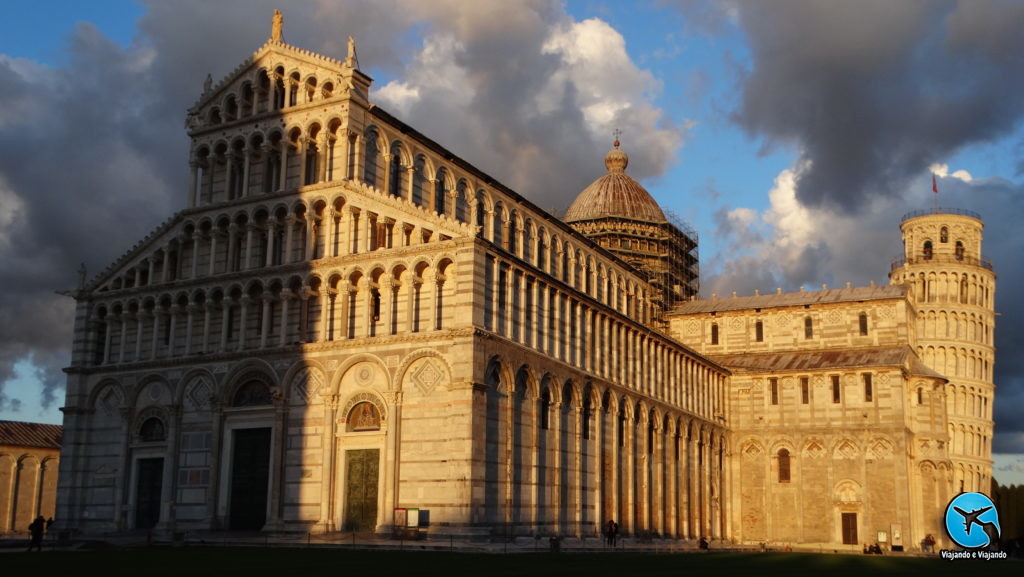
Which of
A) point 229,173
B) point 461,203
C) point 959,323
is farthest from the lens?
point 959,323

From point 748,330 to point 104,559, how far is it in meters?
54.2

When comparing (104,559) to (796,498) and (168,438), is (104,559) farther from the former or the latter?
(796,498)

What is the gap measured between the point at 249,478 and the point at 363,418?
6242mm

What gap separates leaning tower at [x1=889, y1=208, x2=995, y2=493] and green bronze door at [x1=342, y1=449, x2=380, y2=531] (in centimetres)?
6470

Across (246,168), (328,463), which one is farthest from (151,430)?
(246,168)

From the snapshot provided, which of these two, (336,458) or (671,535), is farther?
(671,535)

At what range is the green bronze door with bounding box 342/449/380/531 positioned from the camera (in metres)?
41.7

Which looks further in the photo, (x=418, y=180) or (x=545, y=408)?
(x=418, y=180)

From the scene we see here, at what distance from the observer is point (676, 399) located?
6231 centimetres

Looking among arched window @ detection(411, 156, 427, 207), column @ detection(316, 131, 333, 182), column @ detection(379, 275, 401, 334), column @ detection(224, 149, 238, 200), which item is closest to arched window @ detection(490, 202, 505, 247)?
arched window @ detection(411, 156, 427, 207)

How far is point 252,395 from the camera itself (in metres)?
46.0

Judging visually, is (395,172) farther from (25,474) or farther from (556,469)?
(25,474)

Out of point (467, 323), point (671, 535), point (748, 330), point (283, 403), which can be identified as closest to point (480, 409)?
point (467, 323)

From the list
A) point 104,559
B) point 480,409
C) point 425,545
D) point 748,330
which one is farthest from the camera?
point 748,330
